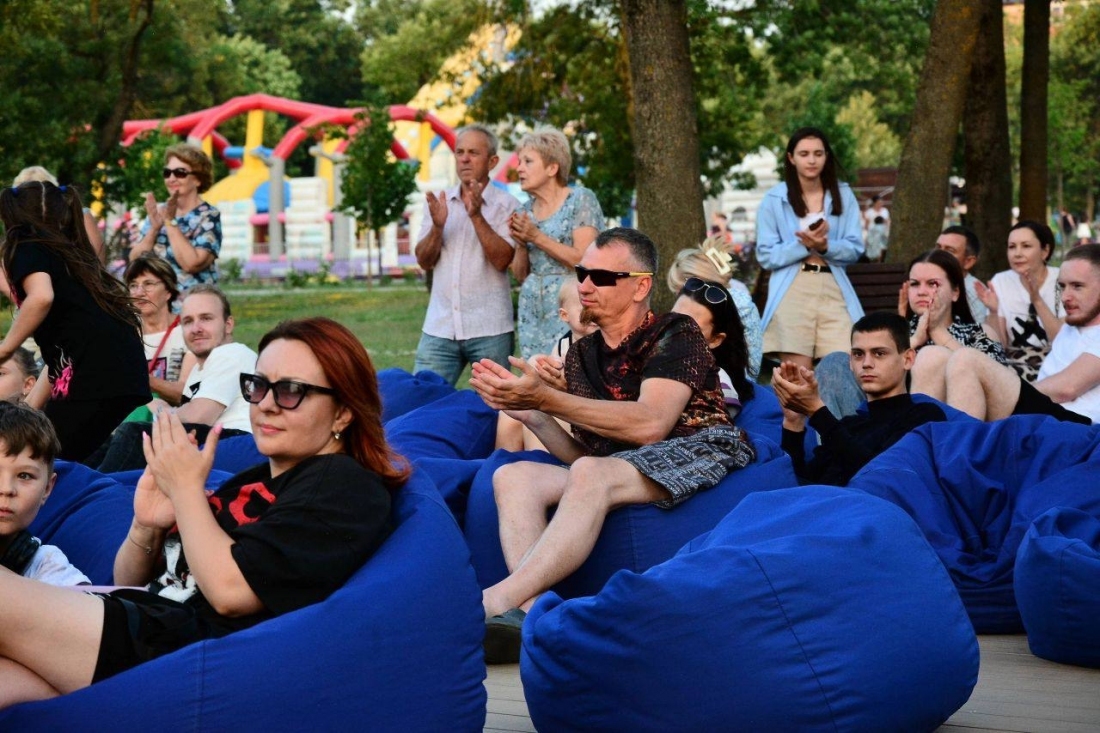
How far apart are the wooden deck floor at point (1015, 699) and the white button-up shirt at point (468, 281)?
11.2 feet

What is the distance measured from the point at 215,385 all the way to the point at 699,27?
8776 millimetres

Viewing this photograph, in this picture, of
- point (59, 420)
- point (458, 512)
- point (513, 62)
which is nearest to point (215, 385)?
point (59, 420)

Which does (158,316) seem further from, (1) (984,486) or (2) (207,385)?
(1) (984,486)

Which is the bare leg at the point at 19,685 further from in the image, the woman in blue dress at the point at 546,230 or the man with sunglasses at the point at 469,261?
the man with sunglasses at the point at 469,261

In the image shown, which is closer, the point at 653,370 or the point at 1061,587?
the point at 1061,587

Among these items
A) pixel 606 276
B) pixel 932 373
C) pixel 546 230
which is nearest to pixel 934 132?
pixel 546 230

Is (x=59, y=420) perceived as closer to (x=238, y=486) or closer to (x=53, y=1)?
(x=238, y=486)

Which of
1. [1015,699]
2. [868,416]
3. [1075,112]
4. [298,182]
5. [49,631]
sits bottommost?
[1015,699]

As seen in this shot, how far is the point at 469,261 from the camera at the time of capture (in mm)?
8156

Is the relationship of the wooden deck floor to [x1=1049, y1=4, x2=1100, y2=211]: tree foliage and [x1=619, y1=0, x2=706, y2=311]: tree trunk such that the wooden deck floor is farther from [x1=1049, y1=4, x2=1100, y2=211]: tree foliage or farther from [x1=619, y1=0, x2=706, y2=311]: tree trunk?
[x1=1049, y1=4, x2=1100, y2=211]: tree foliage

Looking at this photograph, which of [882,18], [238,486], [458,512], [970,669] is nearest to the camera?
[238,486]

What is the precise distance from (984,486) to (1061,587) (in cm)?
103

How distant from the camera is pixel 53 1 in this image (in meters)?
23.5

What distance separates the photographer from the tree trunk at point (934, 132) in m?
11.0
